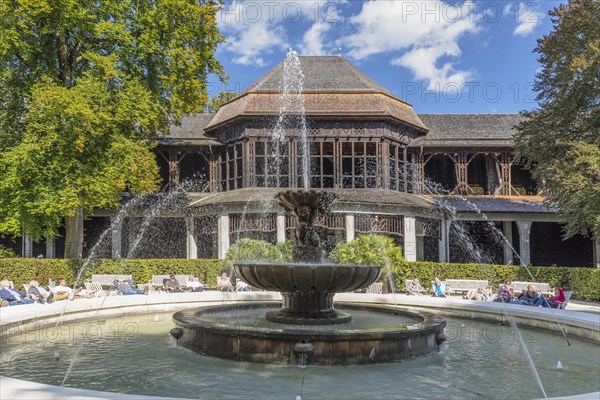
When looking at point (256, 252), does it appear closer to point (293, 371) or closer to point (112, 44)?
point (112, 44)

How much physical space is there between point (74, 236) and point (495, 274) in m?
17.3

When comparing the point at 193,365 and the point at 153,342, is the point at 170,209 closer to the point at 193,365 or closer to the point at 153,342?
the point at 153,342

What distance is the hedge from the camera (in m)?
20.2

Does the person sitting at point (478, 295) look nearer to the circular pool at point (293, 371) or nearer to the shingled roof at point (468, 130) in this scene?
the circular pool at point (293, 371)

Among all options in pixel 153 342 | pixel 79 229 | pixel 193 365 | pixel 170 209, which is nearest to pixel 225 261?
pixel 79 229

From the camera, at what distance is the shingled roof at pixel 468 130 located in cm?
3048

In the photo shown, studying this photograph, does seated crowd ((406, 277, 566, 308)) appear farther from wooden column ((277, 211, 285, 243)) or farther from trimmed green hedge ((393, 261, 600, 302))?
wooden column ((277, 211, 285, 243))

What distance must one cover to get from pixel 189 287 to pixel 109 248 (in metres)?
14.0

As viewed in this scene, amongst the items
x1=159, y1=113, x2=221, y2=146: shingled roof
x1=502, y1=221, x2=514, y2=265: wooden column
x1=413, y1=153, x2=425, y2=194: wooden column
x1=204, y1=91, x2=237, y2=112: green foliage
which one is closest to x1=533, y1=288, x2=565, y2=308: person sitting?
x1=413, y1=153, x2=425, y2=194: wooden column

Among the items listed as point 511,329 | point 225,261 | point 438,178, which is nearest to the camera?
point 511,329

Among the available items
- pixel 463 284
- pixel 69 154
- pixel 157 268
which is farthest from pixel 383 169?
pixel 69 154

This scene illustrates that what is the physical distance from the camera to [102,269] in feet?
71.5

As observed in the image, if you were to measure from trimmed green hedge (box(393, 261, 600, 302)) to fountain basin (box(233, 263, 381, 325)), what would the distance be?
10.7 meters

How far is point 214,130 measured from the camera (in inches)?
1176
